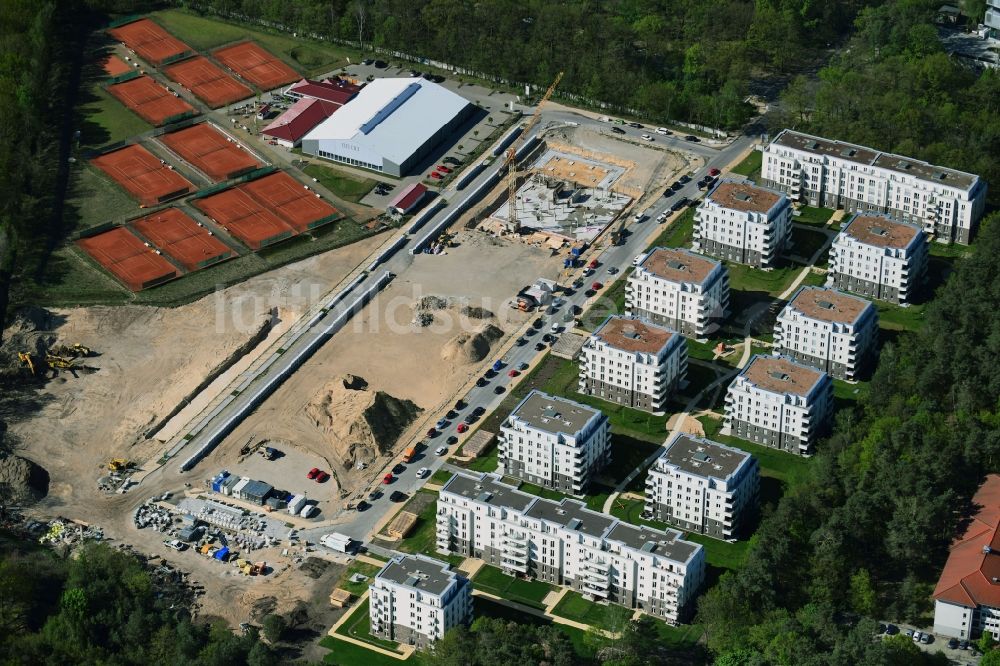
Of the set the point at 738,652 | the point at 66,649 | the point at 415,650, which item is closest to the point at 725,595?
the point at 738,652

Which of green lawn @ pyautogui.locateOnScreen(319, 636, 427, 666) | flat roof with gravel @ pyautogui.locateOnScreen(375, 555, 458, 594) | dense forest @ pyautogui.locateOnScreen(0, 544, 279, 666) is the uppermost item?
flat roof with gravel @ pyautogui.locateOnScreen(375, 555, 458, 594)

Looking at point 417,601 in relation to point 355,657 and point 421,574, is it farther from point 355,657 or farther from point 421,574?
point 355,657

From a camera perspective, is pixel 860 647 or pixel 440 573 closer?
pixel 860 647

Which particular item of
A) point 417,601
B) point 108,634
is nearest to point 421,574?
point 417,601

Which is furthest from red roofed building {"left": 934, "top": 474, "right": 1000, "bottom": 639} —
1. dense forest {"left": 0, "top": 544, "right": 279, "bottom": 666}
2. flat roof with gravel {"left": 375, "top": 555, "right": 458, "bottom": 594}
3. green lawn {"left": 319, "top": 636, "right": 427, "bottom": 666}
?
dense forest {"left": 0, "top": 544, "right": 279, "bottom": 666}

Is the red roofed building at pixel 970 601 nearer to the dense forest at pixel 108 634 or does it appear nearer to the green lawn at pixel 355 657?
the green lawn at pixel 355 657

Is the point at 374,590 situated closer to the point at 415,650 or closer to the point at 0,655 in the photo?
the point at 415,650

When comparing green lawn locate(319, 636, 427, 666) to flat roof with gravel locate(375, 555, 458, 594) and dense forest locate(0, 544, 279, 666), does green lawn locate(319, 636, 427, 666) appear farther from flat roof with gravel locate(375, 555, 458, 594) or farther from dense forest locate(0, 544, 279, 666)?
flat roof with gravel locate(375, 555, 458, 594)

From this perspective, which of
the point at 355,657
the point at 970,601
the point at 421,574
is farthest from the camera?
the point at 421,574
